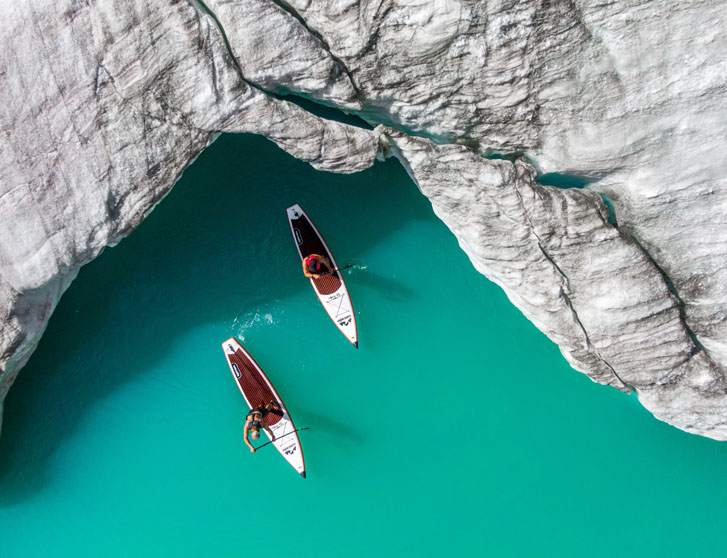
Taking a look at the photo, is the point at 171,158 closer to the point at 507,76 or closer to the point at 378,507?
the point at 507,76

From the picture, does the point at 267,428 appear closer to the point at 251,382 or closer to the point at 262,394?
the point at 262,394

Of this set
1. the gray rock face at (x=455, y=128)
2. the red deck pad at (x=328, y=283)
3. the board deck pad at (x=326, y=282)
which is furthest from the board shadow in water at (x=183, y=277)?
the gray rock face at (x=455, y=128)

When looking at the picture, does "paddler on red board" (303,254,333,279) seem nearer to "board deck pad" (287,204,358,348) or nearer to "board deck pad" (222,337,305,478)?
"board deck pad" (287,204,358,348)

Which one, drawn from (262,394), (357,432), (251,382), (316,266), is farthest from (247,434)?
(316,266)

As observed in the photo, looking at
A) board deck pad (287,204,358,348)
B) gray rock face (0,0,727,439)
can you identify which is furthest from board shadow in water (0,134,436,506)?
gray rock face (0,0,727,439)

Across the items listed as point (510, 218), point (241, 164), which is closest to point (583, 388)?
point (510, 218)
